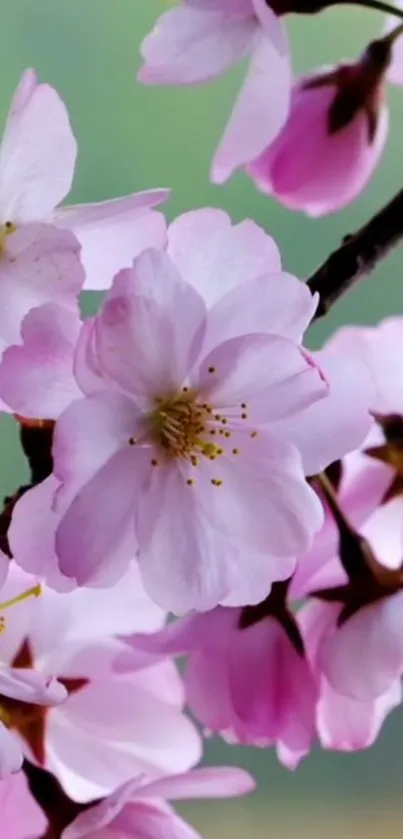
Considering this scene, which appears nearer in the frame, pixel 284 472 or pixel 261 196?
pixel 284 472

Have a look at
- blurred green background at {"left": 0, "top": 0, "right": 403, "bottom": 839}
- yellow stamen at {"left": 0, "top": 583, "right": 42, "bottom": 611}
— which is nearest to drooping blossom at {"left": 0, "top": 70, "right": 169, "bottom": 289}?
yellow stamen at {"left": 0, "top": 583, "right": 42, "bottom": 611}

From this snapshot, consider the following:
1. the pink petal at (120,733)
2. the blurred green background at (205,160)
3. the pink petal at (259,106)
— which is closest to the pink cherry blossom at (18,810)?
the pink petal at (120,733)

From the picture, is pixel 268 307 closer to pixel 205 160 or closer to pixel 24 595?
pixel 24 595

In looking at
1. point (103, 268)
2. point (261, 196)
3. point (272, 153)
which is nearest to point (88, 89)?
point (261, 196)

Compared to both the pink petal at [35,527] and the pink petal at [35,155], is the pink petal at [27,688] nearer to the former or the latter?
the pink petal at [35,527]

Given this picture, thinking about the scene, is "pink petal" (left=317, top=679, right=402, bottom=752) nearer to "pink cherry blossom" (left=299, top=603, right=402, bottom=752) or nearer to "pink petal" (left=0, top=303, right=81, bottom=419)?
"pink cherry blossom" (left=299, top=603, right=402, bottom=752)

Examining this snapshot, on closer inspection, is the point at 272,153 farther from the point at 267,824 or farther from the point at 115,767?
the point at 267,824

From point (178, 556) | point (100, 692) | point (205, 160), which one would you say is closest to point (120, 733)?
point (100, 692)
